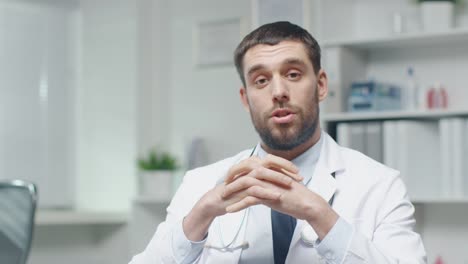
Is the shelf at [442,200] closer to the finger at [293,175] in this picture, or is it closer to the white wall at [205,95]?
the white wall at [205,95]

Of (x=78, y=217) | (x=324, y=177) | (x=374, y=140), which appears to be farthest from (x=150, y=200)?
(x=324, y=177)

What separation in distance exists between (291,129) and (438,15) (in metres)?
1.73

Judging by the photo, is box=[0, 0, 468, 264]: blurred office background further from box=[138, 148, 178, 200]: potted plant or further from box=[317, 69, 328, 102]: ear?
box=[317, 69, 328, 102]: ear

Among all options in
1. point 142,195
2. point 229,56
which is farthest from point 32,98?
point 229,56

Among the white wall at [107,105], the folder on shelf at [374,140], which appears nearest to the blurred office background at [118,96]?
the white wall at [107,105]

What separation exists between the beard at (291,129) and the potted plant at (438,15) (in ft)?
5.32

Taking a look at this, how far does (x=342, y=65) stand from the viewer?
3.47m

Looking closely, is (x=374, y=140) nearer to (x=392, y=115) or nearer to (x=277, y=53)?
(x=392, y=115)

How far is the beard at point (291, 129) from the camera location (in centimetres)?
185

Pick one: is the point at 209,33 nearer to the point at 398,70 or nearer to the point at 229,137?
the point at 229,137

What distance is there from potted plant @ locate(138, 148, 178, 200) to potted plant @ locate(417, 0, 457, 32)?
149cm

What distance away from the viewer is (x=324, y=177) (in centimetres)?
186

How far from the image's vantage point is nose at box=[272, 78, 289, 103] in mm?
1831

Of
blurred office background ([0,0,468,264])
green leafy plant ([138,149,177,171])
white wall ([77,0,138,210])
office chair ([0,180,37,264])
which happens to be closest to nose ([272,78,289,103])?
office chair ([0,180,37,264])
